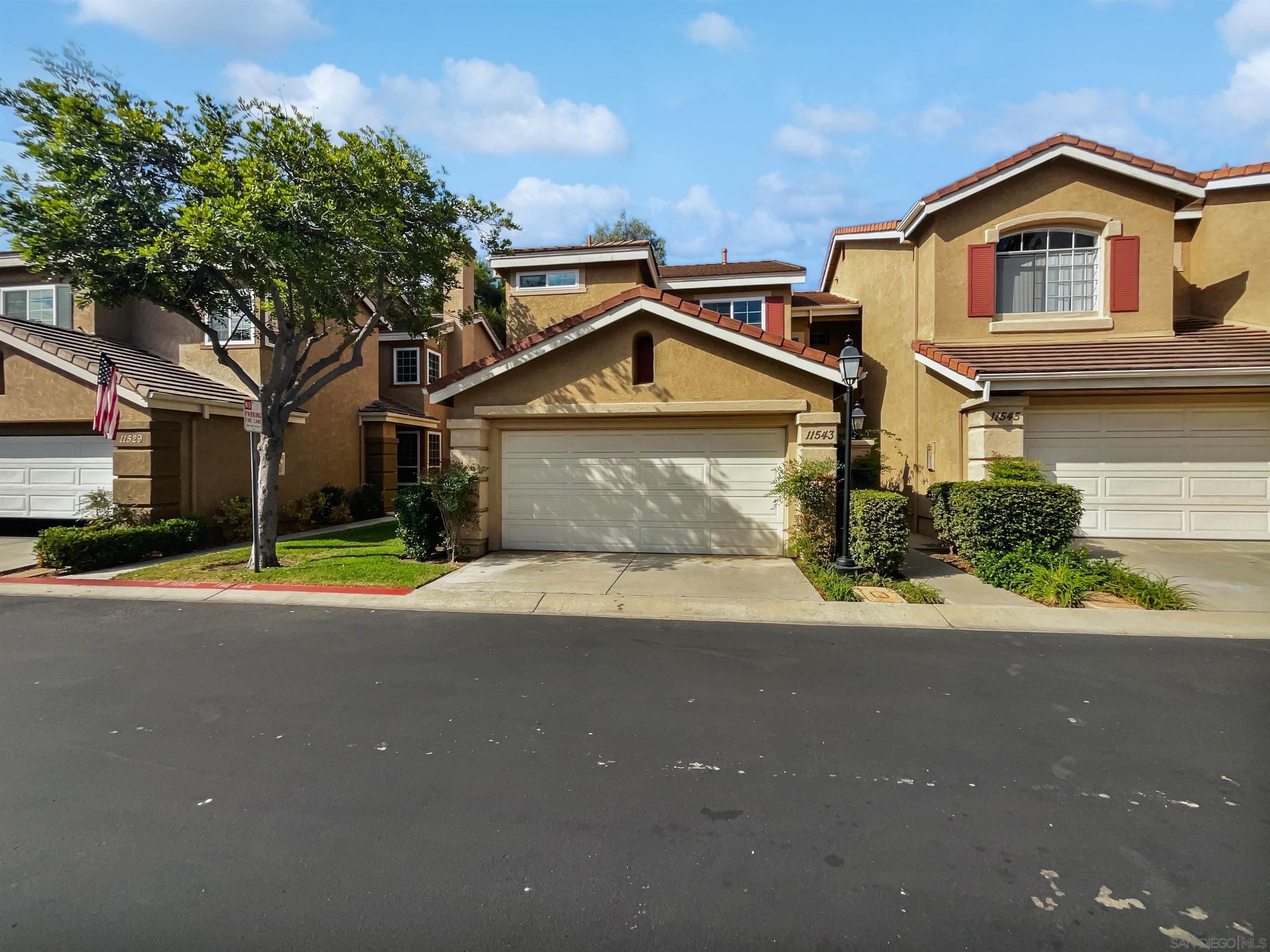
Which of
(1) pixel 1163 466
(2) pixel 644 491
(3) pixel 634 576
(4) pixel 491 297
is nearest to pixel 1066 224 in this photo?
(1) pixel 1163 466

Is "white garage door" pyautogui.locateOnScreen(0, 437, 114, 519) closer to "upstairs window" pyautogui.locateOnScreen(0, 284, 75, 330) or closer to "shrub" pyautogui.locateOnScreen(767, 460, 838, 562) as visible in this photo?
"upstairs window" pyautogui.locateOnScreen(0, 284, 75, 330)

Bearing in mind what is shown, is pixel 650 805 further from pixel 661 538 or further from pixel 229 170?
pixel 229 170

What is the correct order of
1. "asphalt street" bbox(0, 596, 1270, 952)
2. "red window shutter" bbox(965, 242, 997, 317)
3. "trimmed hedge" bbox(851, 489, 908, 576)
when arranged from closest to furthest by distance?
"asphalt street" bbox(0, 596, 1270, 952) < "trimmed hedge" bbox(851, 489, 908, 576) < "red window shutter" bbox(965, 242, 997, 317)

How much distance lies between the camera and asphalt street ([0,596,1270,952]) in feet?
8.34

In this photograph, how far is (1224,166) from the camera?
12.7 m

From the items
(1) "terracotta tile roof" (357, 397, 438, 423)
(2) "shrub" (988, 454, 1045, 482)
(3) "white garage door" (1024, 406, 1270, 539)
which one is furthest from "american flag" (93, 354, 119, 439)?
(3) "white garage door" (1024, 406, 1270, 539)

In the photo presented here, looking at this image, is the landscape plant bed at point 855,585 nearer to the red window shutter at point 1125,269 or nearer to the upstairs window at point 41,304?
the red window shutter at point 1125,269

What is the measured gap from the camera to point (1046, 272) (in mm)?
12758

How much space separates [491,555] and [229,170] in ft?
23.2

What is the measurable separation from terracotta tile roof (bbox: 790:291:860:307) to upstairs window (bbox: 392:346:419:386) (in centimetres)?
1256

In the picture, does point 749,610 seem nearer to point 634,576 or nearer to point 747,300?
point 634,576

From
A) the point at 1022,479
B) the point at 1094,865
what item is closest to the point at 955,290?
the point at 1022,479

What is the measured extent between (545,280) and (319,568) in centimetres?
1069

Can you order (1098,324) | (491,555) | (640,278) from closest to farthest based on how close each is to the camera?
(491,555) < (1098,324) < (640,278)
